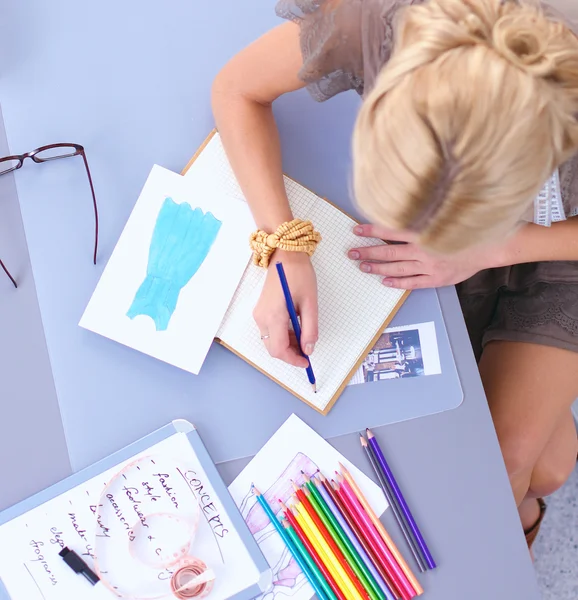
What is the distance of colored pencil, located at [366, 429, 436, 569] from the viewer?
2.26 ft

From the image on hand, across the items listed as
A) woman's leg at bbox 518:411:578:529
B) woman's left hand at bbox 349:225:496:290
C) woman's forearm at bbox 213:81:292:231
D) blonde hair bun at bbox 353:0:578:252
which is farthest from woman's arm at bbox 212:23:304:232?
woman's leg at bbox 518:411:578:529

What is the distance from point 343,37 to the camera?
2.19 feet

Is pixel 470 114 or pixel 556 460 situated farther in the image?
pixel 556 460

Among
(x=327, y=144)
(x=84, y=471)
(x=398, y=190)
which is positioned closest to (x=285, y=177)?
(x=327, y=144)

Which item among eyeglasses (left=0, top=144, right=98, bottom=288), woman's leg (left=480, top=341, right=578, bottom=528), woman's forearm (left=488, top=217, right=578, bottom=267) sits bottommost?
woman's leg (left=480, top=341, right=578, bottom=528)

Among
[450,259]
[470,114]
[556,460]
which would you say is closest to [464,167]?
[470,114]

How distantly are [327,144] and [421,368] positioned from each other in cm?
32

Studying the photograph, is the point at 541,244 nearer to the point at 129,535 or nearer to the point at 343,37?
the point at 343,37

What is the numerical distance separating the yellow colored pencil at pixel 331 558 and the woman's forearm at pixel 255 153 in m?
0.34

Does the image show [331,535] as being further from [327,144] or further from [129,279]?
[327,144]

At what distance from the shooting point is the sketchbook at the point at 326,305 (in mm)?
735

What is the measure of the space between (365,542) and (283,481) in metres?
0.12

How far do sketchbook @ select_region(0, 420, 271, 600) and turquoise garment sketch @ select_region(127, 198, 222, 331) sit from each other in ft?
0.51

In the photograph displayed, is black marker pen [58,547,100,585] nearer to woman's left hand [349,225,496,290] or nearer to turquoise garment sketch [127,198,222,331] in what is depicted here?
turquoise garment sketch [127,198,222,331]
